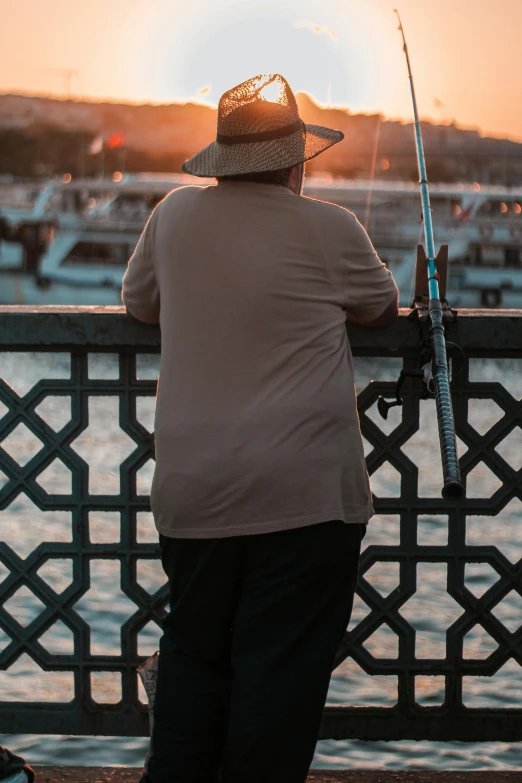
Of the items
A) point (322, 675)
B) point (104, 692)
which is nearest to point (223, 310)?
point (322, 675)

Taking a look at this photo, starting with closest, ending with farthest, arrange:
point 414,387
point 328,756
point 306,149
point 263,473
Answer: point 263,473 → point 306,149 → point 414,387 → point 328,756

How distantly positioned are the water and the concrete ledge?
12.2 inches

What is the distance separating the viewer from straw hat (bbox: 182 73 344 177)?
234cm

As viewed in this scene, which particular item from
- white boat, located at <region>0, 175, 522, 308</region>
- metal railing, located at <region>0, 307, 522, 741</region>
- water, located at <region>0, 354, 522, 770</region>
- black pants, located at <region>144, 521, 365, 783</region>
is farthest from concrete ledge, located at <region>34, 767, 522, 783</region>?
white boat, located at <region>0, 175, 522, 308</region>

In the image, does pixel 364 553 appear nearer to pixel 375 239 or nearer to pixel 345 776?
pixel 345 776

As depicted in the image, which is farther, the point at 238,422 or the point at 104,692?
the point at 104,692

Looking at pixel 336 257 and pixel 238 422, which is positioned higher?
pixel 336 257

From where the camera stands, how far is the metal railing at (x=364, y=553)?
2988mm

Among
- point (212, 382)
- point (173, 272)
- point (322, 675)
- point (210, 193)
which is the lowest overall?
point (322, 675)

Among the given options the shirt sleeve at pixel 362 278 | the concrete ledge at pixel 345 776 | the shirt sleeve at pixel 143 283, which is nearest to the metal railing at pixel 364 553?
the concrete ledge at pixel 345 776

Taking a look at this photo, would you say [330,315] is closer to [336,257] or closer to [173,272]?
[336,257]

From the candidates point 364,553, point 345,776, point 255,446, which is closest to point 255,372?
point 255,446

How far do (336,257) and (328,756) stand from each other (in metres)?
3.43

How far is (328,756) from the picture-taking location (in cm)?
525
